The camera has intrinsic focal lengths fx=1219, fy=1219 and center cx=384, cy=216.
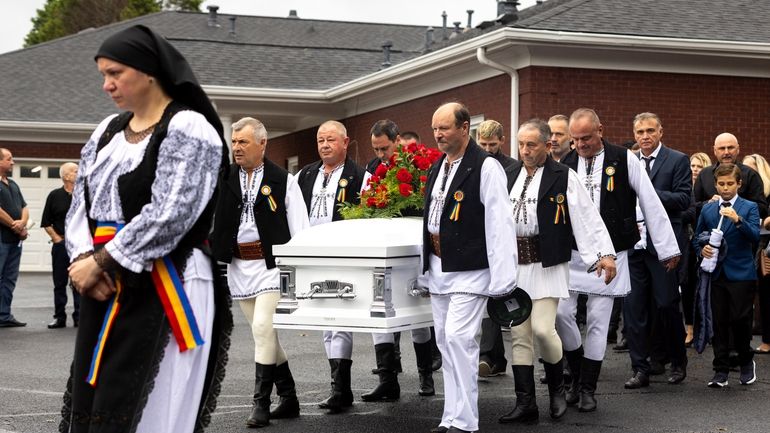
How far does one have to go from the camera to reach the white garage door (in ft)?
93.8

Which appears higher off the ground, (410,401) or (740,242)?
(740,242)

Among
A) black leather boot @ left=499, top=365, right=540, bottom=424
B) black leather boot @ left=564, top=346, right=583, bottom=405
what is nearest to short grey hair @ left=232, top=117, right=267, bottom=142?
black leather boot @ left=499, top=365, right=540, bottom=424

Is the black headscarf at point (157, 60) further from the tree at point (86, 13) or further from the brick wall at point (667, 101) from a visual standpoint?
the tree at point (86, 13)

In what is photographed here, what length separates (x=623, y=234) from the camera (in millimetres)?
8828

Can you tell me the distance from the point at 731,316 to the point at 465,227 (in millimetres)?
3270

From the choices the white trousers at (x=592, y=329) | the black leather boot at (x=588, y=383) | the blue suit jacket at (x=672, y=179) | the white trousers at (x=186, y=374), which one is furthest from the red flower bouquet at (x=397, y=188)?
the white trousers at (x=186, y=374)

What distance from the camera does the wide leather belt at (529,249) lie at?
8039mm

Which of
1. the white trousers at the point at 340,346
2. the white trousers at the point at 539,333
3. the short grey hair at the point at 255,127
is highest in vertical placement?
the short grey hair at the point at 255,127

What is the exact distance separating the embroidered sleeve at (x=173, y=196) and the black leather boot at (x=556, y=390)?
166 inches

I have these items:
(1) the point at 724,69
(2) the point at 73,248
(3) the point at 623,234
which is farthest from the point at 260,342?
(1) the point at 724,69

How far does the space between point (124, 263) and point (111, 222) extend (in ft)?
0.85

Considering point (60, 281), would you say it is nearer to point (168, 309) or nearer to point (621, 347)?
point (621, 347)

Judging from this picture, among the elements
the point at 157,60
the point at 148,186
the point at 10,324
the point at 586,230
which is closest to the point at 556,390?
the point at 586,230

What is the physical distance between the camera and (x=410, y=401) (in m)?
→ 8.95
